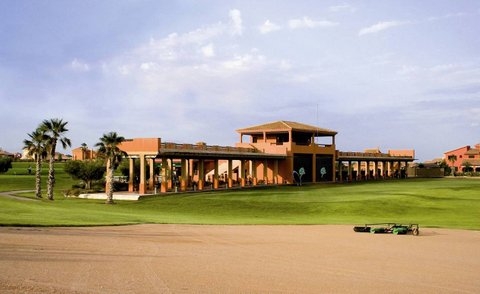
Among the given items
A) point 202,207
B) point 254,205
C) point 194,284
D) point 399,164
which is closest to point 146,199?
point 202,207

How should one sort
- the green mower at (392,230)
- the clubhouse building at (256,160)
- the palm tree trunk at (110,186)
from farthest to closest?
the clubhouse building at (256,160)
the palm tree trunk at (110,186)
the green mower at (392,230)

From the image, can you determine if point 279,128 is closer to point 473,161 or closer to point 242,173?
point 242,173

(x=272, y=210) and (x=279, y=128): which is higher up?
(x=279, y=128)

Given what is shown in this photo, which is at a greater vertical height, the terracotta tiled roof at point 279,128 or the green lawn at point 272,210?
the terracotta tiled roof at point 279,128

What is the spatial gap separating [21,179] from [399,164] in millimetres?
82596

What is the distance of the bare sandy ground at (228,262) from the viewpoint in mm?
14055

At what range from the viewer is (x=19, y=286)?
1272cm

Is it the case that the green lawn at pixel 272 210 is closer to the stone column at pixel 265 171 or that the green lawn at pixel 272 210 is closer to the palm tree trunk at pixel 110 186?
the palm tree trunk at pixel 110 186

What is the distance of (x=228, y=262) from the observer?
17.8m

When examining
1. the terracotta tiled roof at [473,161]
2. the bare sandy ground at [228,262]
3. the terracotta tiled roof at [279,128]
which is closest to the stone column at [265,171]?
the terracotta tiled roof at [279,128]

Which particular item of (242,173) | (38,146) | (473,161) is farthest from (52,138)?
(473,161)

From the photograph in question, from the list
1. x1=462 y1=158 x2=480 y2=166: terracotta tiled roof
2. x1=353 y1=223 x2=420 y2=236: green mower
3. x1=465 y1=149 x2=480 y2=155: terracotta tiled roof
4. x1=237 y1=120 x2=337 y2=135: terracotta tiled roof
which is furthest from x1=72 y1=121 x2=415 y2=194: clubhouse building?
x1=465 y1=149 x2=480 y2=155: terracotta tiled roof

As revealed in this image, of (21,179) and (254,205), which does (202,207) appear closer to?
(254,205)

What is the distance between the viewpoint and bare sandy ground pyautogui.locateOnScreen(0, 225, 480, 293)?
46.1ft
